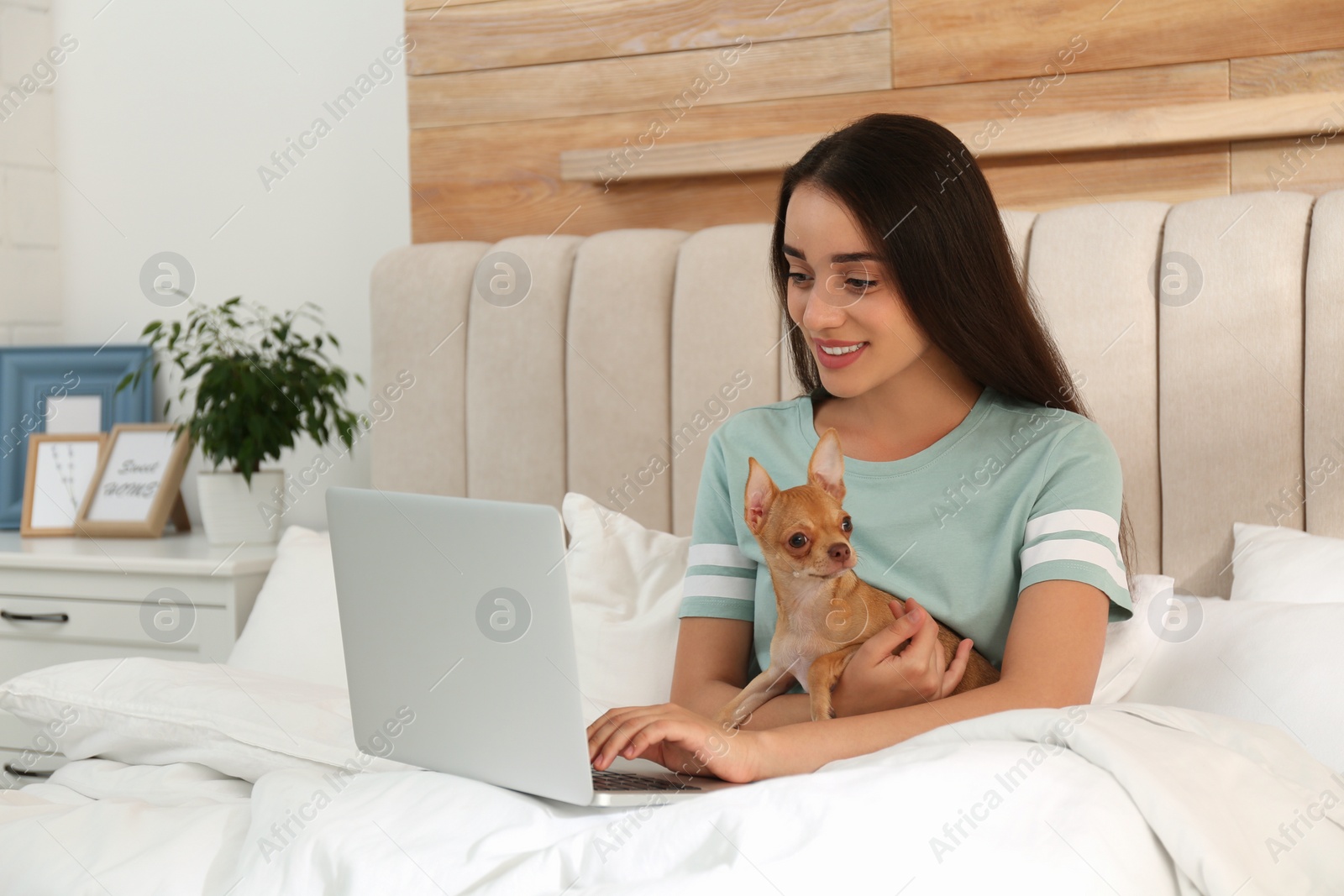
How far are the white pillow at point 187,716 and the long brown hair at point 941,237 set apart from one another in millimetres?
739

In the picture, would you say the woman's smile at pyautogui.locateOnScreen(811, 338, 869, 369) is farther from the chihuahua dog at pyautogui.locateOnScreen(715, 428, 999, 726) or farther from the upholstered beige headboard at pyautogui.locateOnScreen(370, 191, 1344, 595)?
the upholstered beige headboard at pyautogui.locateOnScreen(370, 191, 1344, 595)

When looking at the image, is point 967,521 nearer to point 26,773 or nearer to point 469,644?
point 469,644

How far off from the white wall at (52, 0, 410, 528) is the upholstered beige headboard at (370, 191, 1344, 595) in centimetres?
43

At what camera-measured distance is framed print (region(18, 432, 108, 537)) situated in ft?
8.17

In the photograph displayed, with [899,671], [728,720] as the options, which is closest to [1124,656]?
[899,671]

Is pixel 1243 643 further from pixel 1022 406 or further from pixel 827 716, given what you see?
pixel 827 716

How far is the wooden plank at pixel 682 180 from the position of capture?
1783 millimetres

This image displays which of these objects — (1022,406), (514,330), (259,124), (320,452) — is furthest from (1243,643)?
(259,124)

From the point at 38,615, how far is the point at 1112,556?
75.4 inches

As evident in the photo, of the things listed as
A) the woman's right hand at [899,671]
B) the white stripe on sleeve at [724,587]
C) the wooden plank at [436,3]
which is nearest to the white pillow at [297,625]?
the white stripe on sleeve at [724,587]

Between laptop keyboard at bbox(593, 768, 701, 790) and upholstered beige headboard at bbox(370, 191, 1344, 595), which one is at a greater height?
upholstered beige headboard at bbox(370, 191, 1344, 595)

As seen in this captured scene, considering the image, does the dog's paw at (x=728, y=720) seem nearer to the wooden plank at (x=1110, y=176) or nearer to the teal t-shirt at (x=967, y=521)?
the teal t-shirt at (x=967, y=521)

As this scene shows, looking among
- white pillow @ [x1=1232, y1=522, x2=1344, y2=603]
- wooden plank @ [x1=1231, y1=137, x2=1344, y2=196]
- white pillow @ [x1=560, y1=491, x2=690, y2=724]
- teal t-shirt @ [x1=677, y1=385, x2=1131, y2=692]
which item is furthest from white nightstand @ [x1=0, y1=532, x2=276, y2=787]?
wooden plank @ [x1=1231, y1=137, x2=1344, y2=196]

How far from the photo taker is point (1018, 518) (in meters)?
1.19
